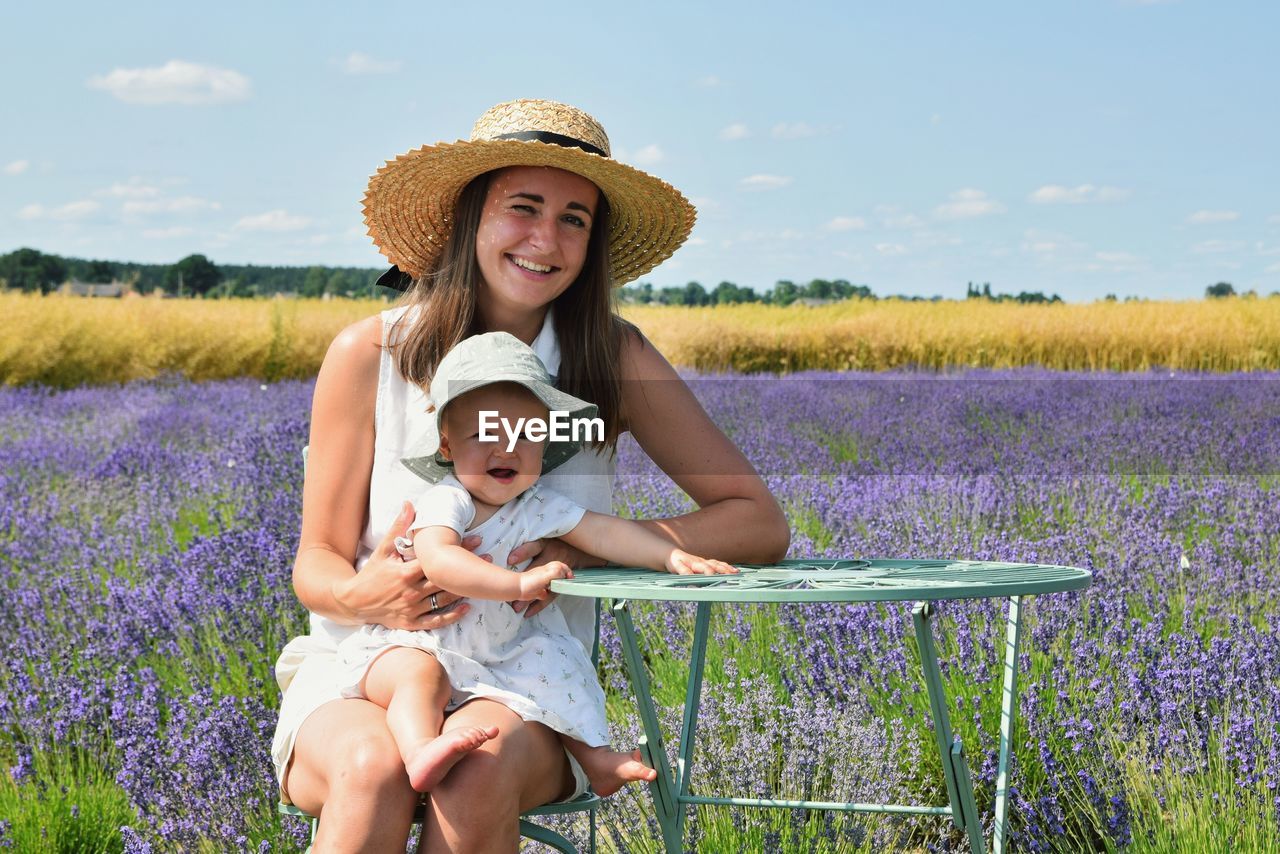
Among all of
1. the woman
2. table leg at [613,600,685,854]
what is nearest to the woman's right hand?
the woman

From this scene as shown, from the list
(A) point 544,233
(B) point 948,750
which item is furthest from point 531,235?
(B) point 948,750

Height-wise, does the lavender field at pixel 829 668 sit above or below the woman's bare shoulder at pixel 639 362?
below

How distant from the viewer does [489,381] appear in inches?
71.9

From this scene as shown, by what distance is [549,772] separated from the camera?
5.95ft

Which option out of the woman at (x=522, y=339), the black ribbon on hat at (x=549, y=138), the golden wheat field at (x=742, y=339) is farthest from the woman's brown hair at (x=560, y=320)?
the golden wheat field at (x=742, y=339)

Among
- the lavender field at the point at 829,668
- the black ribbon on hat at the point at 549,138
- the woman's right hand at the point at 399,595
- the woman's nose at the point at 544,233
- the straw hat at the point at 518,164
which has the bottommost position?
the lavender field at the point at 829,668

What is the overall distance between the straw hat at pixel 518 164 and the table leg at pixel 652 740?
774 millimetres

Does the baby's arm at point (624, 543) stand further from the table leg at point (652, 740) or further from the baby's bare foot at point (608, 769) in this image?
the baby's bare foot at point (608, 769)

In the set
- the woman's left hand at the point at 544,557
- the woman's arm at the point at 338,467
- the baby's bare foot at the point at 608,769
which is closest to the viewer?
the baby's bare foot at the point at 608,769

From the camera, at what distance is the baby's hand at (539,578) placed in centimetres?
171

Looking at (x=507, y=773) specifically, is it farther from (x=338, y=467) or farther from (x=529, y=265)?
(x=529, y=265)

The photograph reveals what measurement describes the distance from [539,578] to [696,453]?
2.10ft

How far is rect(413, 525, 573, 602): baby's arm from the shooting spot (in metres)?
1.72

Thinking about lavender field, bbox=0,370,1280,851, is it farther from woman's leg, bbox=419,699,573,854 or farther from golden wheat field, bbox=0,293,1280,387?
golden wheat field, bbox=0,293,1280,387
